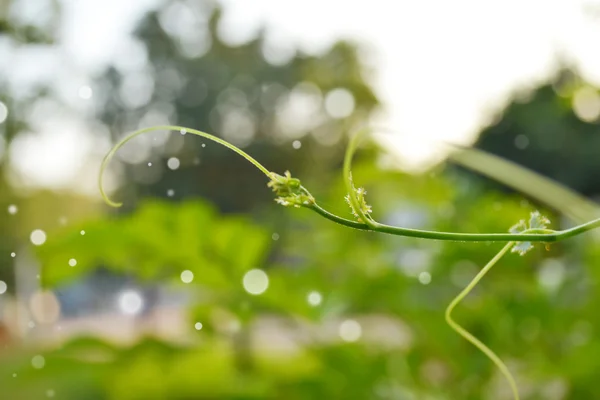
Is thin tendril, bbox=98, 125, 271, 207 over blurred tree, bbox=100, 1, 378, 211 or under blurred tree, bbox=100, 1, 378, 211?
under

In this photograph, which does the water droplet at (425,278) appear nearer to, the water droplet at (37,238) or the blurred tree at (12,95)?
the water droplet at (37,238)

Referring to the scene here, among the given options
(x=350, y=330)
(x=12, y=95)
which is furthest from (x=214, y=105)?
(x=350, y=330)

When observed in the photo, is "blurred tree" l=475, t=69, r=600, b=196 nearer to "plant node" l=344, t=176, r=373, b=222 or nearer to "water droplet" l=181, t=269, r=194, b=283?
"water droplet" l=181, t=269, r=194, b=283

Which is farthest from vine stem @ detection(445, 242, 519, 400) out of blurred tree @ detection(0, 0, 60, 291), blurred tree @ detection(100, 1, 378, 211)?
blurred tree @ detection(100, 1, 378, 211)

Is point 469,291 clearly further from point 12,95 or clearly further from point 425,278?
point 12,95

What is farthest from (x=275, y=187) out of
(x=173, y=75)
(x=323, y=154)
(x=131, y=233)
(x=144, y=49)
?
(x=173, y=75)

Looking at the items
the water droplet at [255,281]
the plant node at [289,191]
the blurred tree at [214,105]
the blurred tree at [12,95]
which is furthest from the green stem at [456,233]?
the blurred tree at [214,105]
